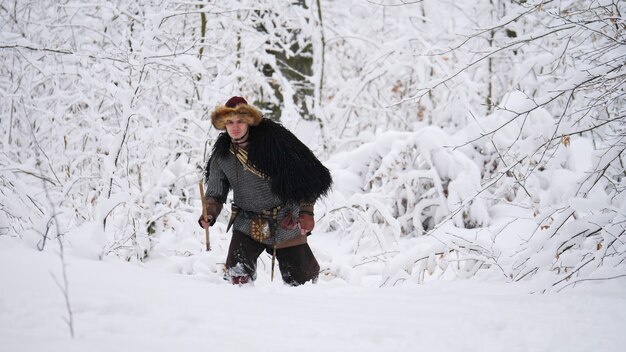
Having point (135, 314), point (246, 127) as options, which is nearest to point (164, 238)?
point (246, 127)

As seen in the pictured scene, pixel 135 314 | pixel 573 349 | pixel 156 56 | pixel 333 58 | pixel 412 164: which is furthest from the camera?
pixel 333 58

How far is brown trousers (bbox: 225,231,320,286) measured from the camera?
330cm

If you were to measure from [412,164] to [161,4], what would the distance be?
338 centimetres

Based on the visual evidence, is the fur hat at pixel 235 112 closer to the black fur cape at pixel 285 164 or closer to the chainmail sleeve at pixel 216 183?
the black fur cape at pixel 285 164

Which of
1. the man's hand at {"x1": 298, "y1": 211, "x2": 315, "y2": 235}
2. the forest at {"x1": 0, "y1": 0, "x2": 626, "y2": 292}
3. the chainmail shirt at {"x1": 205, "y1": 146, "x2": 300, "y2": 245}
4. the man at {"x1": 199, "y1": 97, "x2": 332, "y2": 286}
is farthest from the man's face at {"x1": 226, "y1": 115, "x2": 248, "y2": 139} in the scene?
the forest at {"x1": 0, "y1": 0, "x2": 626, "y2": 292}

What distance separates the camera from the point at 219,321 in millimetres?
1872

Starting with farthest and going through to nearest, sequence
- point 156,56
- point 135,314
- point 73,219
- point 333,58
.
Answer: point 333,58
point 73,219
point 156,56
point 135,314

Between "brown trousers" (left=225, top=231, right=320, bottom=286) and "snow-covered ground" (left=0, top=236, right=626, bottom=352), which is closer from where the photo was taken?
"snow-covered ground" (left=0, top=236, right=626, bottom=352)

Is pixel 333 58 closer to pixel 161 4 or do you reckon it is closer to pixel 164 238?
pixel 161 4

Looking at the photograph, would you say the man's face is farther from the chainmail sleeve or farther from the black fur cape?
the chainmail sleeve

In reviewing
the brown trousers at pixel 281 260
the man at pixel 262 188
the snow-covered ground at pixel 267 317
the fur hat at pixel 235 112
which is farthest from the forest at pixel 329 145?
the fur hat at pixel 235 112

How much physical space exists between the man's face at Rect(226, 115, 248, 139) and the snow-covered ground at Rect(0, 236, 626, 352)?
1.06m

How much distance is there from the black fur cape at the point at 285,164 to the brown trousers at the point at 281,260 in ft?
1.34

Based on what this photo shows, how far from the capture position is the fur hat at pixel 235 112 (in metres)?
3.11
